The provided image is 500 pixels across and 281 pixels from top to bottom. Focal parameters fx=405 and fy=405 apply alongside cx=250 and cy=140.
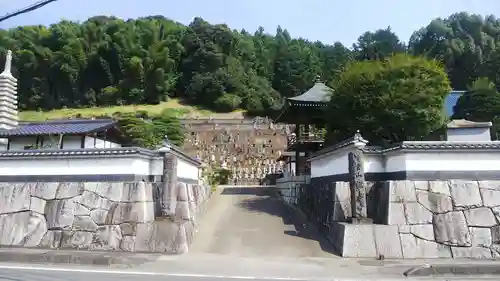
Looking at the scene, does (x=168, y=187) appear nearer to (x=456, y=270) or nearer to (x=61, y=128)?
(x=456, y=270)

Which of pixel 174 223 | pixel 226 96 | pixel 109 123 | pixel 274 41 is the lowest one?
pixel 174 223

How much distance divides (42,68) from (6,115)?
5100cm

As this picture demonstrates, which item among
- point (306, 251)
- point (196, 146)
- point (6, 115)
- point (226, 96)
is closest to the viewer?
point (306, 251)

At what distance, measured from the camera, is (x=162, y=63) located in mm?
64312

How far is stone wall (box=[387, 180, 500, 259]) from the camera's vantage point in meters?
9.43

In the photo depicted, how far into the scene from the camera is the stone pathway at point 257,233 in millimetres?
10234

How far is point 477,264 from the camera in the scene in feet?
26.6

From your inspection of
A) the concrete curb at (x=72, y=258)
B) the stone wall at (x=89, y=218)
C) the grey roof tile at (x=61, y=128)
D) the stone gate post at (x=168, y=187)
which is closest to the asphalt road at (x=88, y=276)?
the concrete curb at (x=72, y=258)

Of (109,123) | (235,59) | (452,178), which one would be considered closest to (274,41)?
(235,59)

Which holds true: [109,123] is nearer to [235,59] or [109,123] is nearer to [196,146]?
[196,146]

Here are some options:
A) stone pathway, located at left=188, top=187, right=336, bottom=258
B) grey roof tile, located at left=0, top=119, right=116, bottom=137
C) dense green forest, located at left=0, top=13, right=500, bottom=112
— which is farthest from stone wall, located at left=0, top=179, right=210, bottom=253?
dense green forest, located at left=0, top=13, right=500, bottom=112

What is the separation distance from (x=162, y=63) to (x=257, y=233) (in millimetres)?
56430

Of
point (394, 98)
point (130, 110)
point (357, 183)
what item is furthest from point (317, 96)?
point (130, 110)

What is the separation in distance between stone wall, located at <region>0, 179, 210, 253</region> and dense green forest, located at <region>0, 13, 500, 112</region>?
46.6 metres
